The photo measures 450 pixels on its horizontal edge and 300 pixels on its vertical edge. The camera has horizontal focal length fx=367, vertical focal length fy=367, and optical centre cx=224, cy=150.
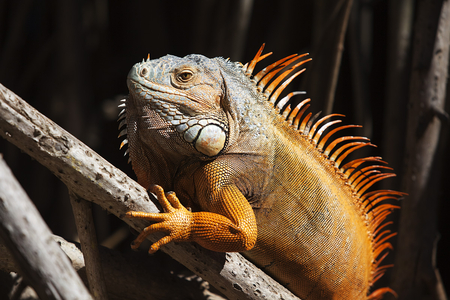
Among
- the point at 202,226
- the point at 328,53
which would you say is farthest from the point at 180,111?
the point at 328,53

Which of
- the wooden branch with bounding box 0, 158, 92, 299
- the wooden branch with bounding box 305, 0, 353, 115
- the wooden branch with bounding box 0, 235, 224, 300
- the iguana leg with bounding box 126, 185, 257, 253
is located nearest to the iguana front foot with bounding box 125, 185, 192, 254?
the iguana leg with bounding box 126, 185, 257, 253

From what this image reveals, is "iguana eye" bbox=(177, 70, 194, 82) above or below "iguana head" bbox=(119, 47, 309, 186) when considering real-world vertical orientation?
above


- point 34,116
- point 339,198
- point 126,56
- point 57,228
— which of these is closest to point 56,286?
point 34,116

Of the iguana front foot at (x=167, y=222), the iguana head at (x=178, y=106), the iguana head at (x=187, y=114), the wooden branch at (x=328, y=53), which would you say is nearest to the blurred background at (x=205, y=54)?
the wooden branch at (x=328, y=53)

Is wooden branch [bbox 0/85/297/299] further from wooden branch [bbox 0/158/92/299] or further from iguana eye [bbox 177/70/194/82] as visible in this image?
iguana eye [bbox 177/70/194/82]

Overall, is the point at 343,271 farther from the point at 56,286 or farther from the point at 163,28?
the point at 163,28
